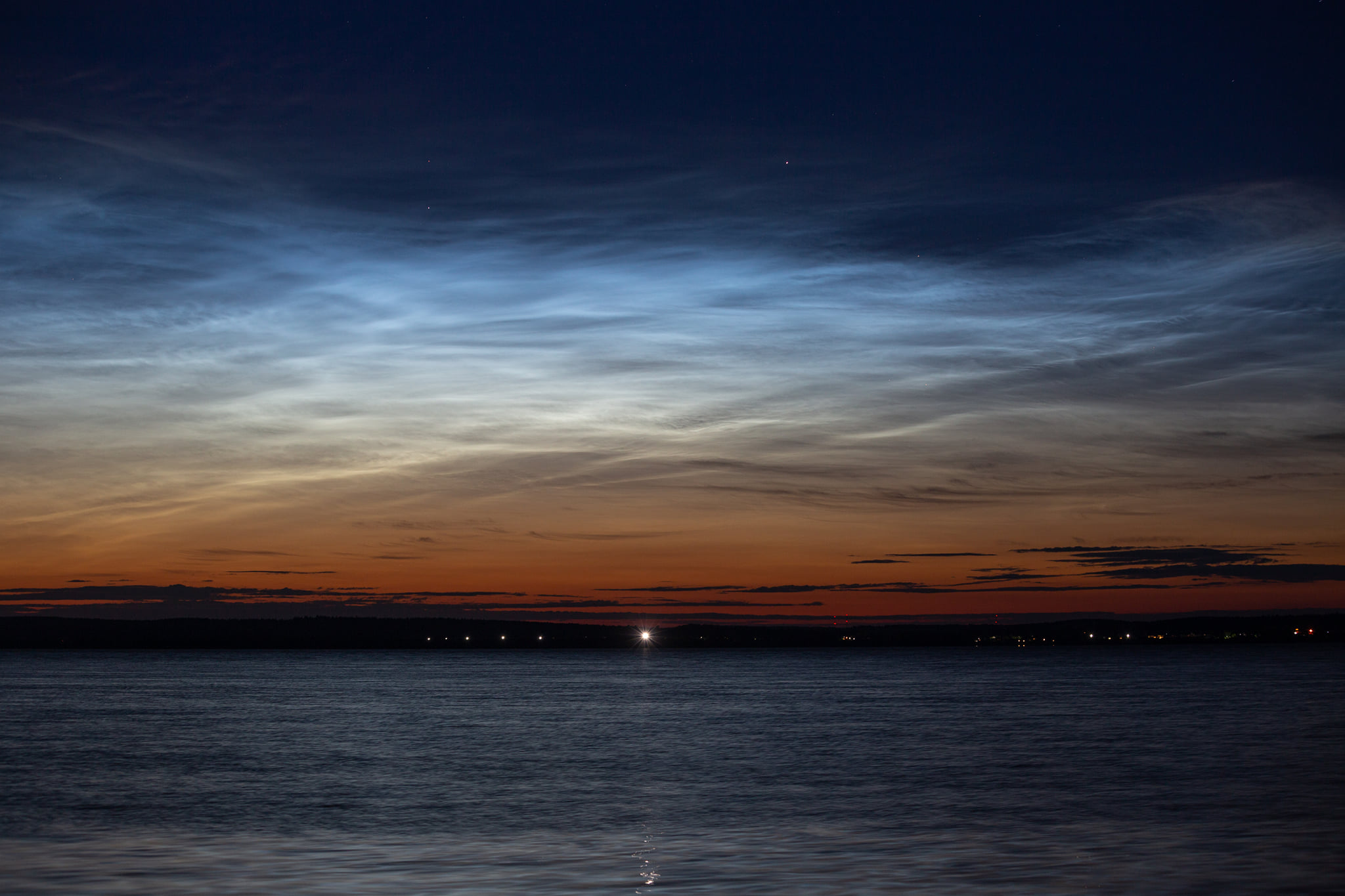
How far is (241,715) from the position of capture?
9731cm

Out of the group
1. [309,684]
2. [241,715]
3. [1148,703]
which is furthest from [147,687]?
[1148,703]

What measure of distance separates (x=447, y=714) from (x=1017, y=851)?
72.7 metres

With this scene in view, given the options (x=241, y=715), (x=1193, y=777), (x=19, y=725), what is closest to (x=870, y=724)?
(x=1193, y=777)

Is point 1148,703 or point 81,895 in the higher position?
point 81,895

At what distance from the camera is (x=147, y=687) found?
15850cm

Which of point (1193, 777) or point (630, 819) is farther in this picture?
point (1193, 777)

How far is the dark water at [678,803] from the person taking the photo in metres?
29.8

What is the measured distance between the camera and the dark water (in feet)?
97.7

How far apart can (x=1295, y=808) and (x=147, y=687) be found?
148 m

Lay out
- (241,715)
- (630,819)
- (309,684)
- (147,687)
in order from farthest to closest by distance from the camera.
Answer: (309,684)
(147,687)
(241,715)
(630,819)

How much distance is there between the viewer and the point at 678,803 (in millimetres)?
44281

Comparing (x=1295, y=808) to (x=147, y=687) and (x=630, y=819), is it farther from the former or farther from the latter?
(x=147, y=687)

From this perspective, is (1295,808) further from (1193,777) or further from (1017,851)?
(1017,851)

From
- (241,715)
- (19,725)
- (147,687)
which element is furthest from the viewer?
(147,687)
